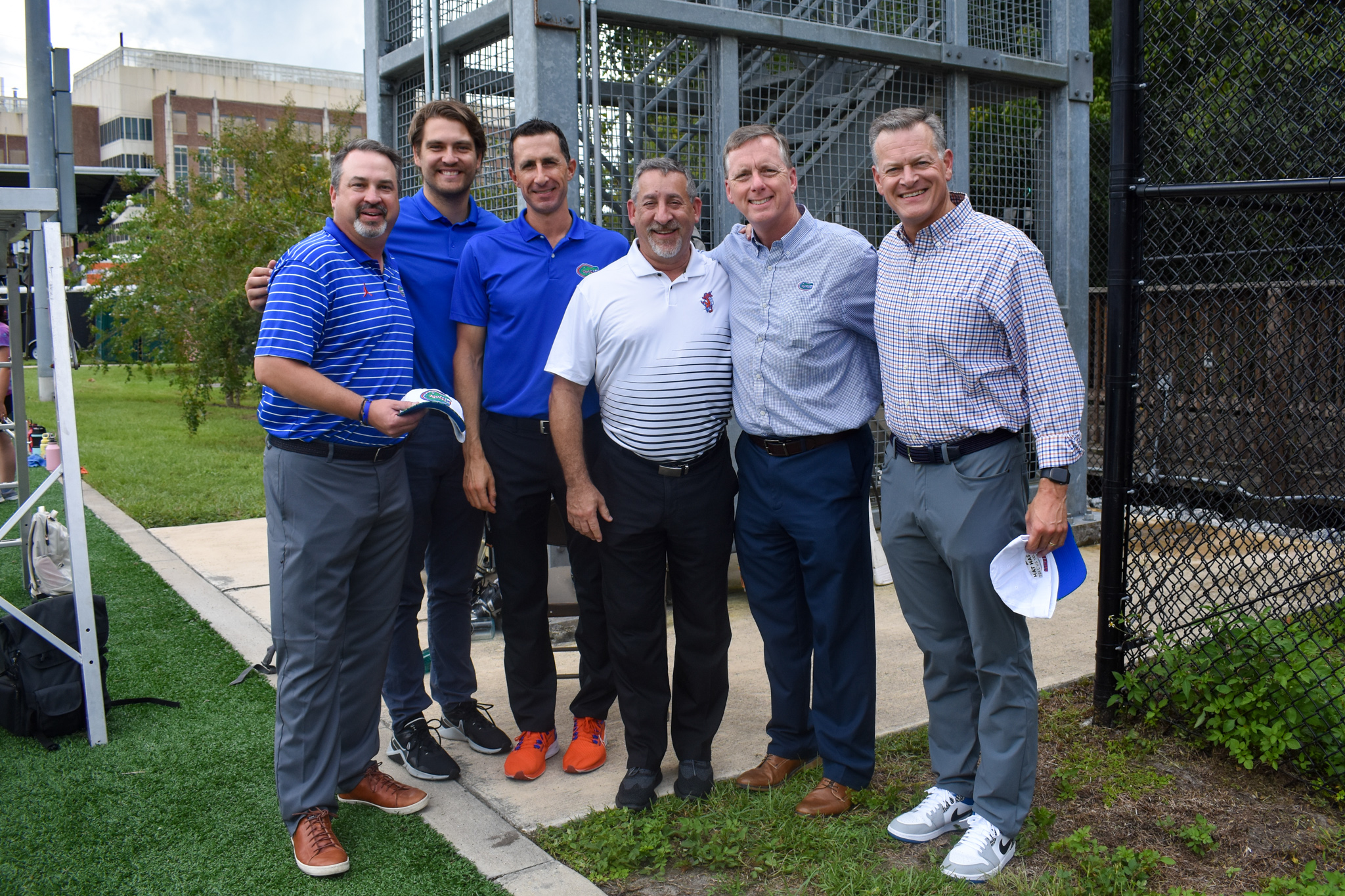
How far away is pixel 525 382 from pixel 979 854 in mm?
2090

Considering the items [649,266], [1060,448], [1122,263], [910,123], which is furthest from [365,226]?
[1122,263]

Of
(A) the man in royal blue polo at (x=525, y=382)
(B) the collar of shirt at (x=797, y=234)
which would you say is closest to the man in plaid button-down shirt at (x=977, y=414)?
(B) the collar of shirt at (x=797, y=234)

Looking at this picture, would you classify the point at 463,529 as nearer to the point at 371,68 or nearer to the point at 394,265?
the point at 394,265

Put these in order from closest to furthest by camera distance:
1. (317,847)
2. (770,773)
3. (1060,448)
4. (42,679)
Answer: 1. (1060,448)
2. (317,847)
3. (770,773)
4. (42,679)

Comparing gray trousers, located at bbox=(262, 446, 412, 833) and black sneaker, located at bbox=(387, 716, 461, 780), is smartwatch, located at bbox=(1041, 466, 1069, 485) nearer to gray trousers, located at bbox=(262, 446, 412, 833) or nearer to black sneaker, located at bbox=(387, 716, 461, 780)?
gray trousers, located at bbox=(262, 446, 412, 833)

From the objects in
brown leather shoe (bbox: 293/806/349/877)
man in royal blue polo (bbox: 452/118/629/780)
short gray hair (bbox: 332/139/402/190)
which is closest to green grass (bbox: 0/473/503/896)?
brown leather shoe (bbox: 293/806/349/877)

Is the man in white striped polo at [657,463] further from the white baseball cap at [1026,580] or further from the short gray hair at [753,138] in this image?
the white baseball cap at [1026,580]

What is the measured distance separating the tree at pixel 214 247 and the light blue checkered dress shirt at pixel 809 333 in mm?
9338

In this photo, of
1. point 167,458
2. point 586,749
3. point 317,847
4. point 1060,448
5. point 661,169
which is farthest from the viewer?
point 167,458

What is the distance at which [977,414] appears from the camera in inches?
114

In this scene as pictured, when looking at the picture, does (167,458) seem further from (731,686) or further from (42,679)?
(731,686)

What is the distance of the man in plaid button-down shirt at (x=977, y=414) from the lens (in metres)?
2.82

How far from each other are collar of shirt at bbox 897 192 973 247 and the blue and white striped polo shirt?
5.33 ft

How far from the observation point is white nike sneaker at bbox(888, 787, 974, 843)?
309cm
